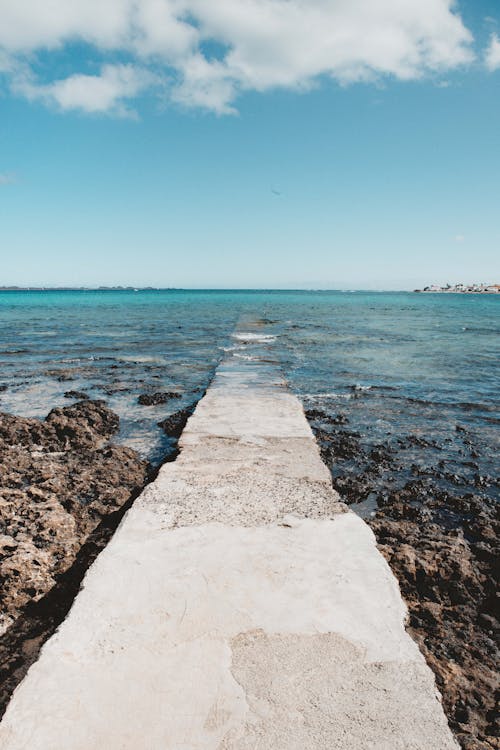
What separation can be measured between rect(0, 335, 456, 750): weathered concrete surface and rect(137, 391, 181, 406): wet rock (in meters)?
6.11

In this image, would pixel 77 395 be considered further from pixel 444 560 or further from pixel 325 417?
pixel 444 560

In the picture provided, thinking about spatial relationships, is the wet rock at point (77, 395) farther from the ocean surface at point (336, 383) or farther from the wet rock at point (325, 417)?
the wet rock at point (325, 417)

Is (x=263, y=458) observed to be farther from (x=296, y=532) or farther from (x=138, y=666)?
(x=138, y=666)

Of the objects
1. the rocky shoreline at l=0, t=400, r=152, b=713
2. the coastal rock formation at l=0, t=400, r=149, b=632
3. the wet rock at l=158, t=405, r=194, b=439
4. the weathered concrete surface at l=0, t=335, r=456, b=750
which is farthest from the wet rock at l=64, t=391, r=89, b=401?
the weathered concrete surface at l=0, t=335, r=456, b=750

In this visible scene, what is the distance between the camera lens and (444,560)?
13.7 ft

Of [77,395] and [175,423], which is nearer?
[175,423]

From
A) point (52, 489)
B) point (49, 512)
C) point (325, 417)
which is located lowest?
point (325, 417)

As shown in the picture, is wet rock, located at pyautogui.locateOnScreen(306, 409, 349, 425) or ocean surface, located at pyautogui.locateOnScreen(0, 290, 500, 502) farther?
wet rock, located at pyautogui.locateOnScreen(306, 409, 349, 425)

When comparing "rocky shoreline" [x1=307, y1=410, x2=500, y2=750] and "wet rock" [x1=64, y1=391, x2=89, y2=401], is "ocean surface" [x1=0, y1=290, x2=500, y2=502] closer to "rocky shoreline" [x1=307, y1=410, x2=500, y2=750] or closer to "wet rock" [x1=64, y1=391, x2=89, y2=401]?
"wet rock" [x1=64, y1=391, x2=89, y2=401]

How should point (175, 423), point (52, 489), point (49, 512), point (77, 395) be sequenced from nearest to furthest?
1. point (49, 512)
2. point (52, 489)
3. point (175, 423)
4. point (77, 395)

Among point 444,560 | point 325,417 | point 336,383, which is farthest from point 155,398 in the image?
point 444,560

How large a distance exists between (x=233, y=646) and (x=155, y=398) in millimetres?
8494

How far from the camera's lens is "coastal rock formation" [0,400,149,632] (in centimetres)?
383

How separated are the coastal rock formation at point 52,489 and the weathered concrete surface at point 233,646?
2.29 feet
